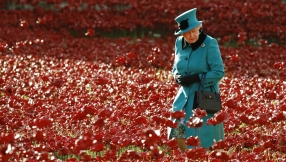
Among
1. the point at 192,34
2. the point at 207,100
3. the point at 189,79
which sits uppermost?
the point at 192,34

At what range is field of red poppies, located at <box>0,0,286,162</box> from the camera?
14.2ft

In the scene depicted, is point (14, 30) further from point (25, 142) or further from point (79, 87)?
point (25, 142)

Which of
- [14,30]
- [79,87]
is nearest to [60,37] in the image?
[14,30]

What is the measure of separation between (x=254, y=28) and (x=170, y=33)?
2.21m

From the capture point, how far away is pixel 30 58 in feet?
37.2

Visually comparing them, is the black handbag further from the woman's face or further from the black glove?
the woman's face

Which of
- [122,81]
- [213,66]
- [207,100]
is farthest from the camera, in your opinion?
[122,81]

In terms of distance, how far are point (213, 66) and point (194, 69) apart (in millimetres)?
192


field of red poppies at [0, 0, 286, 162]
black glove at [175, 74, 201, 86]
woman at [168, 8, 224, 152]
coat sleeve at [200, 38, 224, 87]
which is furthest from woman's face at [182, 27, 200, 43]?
field of red poppies at [0, 0, 286, 162]

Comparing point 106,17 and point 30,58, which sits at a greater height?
point 106,17

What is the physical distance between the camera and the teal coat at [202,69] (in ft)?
17.5

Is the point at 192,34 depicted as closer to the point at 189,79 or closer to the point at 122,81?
the point at 189,79

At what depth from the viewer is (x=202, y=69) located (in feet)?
17.9

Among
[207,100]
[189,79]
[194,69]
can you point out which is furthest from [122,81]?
[207,100]
